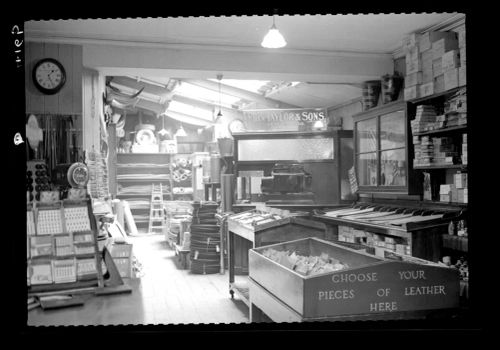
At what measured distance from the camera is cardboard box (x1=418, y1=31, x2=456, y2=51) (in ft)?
19.3

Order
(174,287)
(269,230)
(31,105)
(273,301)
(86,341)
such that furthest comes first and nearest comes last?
(174,287), (31,105), (269,230), (273,301), (86,341)

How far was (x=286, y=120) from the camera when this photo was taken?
30.1 ft

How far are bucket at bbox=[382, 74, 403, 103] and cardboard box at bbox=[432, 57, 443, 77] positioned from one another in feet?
3.71

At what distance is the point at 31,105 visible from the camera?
6457 mm

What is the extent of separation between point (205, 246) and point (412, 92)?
4.34 meters

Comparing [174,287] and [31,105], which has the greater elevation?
[31,105]

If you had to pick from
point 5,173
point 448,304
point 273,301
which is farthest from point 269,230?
point 5,173

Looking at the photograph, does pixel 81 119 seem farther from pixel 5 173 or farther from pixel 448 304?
pixel 448 304

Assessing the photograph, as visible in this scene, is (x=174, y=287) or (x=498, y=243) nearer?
(x=498, y=243)

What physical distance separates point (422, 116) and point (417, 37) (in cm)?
99

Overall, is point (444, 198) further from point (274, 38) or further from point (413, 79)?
point (274, 38)

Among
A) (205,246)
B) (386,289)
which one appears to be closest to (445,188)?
(386,289)

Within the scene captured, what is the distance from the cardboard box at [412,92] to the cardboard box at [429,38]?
46 cm

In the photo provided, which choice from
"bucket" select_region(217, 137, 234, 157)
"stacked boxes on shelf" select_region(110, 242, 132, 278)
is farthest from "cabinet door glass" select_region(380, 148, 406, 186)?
"bucket" select_region(217, 137, 234, 157)
